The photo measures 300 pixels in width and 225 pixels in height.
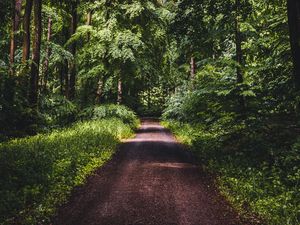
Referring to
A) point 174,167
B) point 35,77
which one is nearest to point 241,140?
point 174,167

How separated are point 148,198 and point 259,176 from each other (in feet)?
10.8

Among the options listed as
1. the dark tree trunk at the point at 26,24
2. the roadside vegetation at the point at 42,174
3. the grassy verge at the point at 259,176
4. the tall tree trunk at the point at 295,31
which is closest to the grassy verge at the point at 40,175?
the roadside vegetation at the point at 42,174

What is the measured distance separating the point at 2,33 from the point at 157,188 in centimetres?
1538

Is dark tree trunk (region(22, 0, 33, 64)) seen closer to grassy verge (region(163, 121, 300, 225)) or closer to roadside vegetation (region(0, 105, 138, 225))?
roadside vegetation (region(0, 105, 138, 225))

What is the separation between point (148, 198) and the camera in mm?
8672

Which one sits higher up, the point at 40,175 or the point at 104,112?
the point at 104,112

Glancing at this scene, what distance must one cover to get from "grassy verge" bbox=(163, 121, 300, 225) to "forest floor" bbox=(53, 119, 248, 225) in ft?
1.46

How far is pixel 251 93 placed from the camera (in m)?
13.3

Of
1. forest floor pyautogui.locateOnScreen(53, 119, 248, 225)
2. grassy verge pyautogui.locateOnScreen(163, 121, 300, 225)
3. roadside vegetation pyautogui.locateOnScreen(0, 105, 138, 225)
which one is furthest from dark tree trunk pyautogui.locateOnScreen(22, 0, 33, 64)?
grassy verge pyautogui.locateOnScreen(163, 121, 300, 225)

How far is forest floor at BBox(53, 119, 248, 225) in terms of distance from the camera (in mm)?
7258

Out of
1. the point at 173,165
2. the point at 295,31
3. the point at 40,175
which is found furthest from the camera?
the point at 173,165

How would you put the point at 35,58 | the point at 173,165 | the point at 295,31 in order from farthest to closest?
the point at 35,58 < the point at 173,165 < the point at 295,31

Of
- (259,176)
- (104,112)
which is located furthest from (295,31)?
(104,112)

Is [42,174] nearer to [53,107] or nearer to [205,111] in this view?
[205,111]
